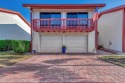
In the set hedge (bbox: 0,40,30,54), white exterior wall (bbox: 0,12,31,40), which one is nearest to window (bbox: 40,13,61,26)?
hedge (bbox: 0,40,30,54)

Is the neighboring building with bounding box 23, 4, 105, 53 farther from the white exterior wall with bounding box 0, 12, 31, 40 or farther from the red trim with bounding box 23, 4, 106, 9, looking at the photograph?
the white exterior wall with bounding box 0, 12, 31, 40

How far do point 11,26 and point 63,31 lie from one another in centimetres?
768

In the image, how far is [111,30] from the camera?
69.8ft

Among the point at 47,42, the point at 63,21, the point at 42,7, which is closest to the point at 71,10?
the point at 63,21

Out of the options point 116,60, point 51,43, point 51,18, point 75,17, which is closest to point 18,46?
point 51,43

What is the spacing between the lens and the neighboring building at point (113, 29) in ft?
60.7

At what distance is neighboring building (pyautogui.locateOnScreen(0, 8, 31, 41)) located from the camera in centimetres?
2078

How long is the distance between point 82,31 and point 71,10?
2.59 m

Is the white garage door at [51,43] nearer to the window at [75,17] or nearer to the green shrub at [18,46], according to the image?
the window at [75,17]

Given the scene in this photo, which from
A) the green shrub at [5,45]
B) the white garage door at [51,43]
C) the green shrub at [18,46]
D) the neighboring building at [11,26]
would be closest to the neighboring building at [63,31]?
the white garage door at [51,43]

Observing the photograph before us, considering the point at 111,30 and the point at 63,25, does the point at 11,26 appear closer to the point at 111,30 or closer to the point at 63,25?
the point at 63,25

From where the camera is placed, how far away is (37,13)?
60.3 ft

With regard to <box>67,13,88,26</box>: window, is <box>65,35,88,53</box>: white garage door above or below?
below

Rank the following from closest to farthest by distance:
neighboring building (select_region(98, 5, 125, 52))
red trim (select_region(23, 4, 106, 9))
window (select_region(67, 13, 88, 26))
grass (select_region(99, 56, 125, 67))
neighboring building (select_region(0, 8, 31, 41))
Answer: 1. grass (select_region(99, 56, 125, 67))
2. red trim (select_region(23, 4, 106, 9))
3. window (select_region(67, 13, 88, 26))
4. neighboring building (select_region(98, 5, 125, 52))
5. neighboring building (select_region(0, 8, 31, 41))
